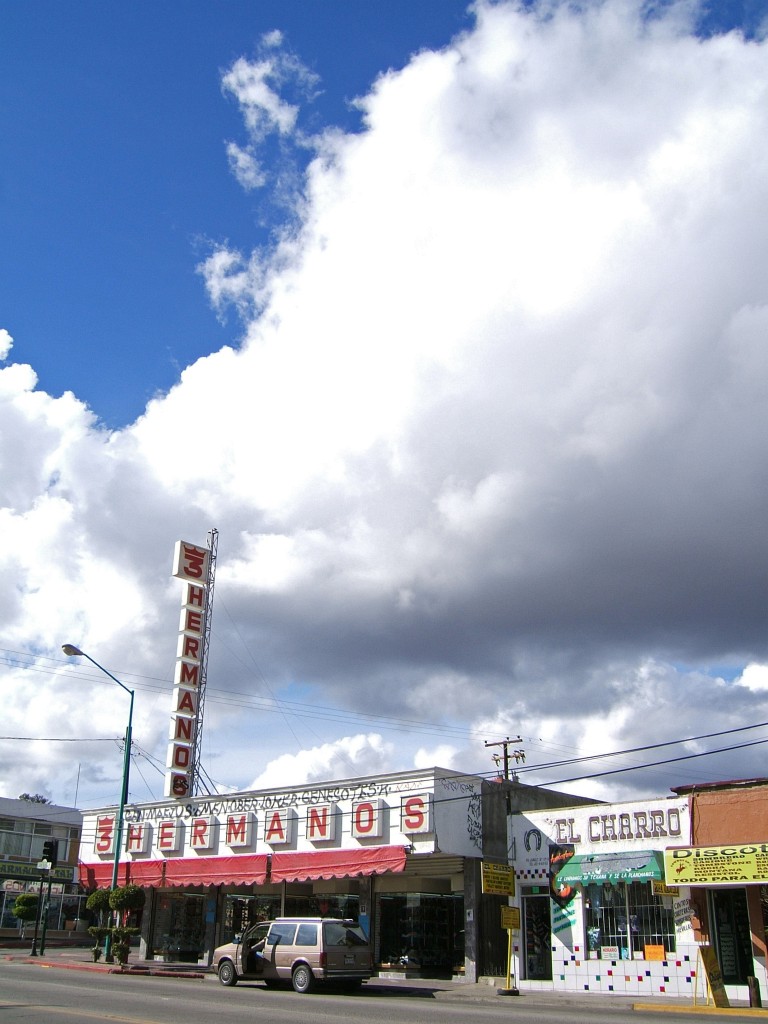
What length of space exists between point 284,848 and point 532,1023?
1811 centimetres

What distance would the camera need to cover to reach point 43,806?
62.4 m

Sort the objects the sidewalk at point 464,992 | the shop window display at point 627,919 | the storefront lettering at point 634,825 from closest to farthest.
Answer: the sidewalk at point 464,992, the shop window display at point 627,919, the storefront lettering at point 634,825

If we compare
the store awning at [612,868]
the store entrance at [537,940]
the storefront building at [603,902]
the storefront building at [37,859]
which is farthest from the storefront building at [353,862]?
the storefront building at [37,859]

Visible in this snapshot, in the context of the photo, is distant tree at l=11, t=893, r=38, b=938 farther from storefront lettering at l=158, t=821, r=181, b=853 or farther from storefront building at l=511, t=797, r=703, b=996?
storefront building at l=511, t=797, r=703, b=996

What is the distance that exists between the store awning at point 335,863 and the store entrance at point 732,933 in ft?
28.5

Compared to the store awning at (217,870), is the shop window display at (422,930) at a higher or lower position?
lower

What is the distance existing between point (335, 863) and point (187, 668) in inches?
521

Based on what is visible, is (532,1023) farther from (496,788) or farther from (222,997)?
(496,788)

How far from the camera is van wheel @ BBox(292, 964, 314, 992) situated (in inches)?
890

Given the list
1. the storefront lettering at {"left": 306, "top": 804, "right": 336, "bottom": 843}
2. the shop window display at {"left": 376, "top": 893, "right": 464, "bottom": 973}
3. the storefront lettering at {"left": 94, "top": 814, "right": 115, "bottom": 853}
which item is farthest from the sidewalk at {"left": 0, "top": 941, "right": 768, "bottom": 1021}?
the storefront lettering at {"left": 94, "top": 814, "right": 115, "bottom": 853}

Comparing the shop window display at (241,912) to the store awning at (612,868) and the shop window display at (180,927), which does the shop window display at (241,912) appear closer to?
the shop window display at (180,927)

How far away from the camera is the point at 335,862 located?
1157 inches

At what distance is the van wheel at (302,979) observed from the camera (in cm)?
2261

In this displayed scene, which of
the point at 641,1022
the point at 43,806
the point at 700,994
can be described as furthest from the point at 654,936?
the point at 43,806
